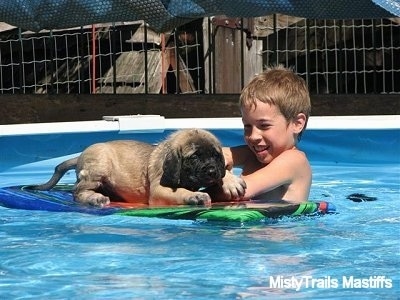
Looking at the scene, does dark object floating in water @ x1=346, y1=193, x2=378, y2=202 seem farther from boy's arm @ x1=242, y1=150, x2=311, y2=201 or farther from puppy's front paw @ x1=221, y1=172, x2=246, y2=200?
puppy's front paw @ x1=221, y1=172, x2=246, y2=200

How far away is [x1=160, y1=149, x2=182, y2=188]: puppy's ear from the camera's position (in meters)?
6.07

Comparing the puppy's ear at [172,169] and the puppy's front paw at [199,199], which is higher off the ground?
the puppy's ear at [172,169]

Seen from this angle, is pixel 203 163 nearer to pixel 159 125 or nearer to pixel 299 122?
pixel 299 122

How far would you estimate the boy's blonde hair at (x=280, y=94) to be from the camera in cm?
629

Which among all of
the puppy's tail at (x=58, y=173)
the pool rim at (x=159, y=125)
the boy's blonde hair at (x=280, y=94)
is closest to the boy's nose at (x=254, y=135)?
the boy's blonde hair at (x=280, y=94)

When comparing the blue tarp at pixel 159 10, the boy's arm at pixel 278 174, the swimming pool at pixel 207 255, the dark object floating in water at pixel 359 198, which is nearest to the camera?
the swimming pool at pixel 207 255

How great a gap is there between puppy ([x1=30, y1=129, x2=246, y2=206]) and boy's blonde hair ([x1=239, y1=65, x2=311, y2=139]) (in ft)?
1.24

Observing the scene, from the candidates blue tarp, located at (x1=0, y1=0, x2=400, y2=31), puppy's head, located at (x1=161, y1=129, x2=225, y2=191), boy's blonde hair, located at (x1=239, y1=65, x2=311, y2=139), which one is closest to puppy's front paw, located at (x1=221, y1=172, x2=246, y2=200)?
puppy's head, located at (x1=161, y1=129, x2=225, y2=191)

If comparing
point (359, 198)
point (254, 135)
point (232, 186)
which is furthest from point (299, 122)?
point (359, 198)

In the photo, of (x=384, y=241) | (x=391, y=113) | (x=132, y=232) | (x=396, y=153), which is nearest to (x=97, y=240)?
(x=132, y=232)

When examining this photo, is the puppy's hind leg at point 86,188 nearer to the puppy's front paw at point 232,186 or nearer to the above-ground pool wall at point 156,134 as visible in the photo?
the puppy's front paw at point 232,186

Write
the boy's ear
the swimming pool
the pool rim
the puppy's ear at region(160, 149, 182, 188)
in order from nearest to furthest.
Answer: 1. the swimming pool
2. the puppy's ear at region(160, 149, 182, 188)
3. the boy's ear
4. the pool rim

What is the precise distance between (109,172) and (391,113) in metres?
5.27

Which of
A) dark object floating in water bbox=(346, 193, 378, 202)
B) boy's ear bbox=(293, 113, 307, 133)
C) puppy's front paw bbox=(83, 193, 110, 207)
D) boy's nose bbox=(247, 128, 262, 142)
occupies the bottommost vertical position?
dark object floating in water bbox=(346, 193, 378, 202)
